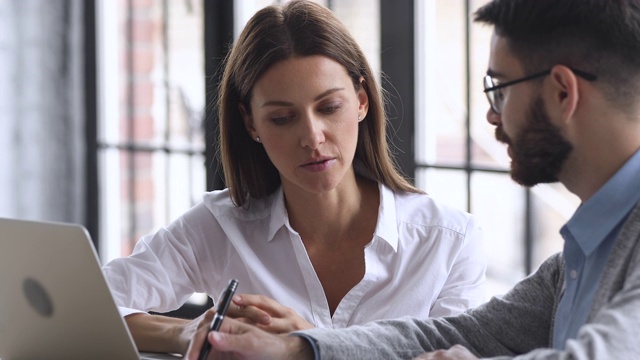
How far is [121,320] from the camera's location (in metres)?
1.52

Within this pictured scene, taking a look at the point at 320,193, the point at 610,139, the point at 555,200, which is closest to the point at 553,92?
the point at 610,139

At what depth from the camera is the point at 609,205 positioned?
4.56ft

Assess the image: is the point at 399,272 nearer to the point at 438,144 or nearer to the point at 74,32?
the point at 438,144

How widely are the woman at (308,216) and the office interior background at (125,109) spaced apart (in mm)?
858

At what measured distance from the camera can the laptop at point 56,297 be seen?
1.50 metres

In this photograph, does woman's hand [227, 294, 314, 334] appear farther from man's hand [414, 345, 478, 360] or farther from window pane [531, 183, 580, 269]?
window pane [531, 183, 580, 269]

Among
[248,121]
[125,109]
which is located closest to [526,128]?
[248,121]

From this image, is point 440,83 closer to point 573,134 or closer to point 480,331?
point 480,331

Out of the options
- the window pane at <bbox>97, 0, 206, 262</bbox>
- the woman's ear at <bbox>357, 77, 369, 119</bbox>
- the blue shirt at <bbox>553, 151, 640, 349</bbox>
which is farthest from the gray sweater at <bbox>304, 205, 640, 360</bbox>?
the window pane at <bbox>97, 0, 206, 262</bbox>

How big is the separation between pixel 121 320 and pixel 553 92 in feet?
2.36

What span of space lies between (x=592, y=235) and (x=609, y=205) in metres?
0.05

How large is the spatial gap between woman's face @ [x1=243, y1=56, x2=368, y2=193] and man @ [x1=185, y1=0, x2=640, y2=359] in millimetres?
559

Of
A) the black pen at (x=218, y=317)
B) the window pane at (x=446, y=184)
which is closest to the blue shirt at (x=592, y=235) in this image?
the black pen at (x=218, y=317)

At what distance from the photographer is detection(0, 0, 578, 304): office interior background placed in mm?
3197
